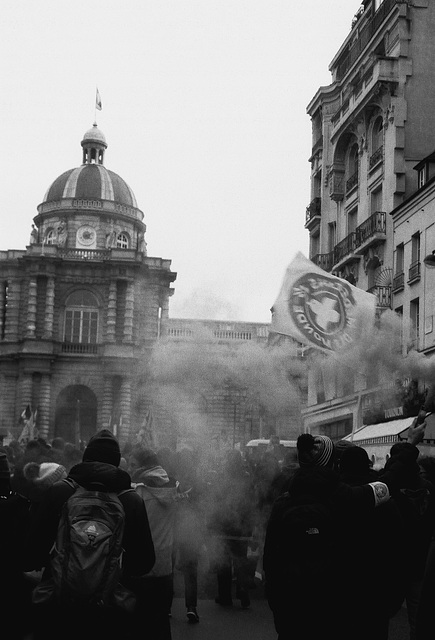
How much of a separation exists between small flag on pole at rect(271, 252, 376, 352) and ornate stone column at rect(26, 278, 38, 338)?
4163cm

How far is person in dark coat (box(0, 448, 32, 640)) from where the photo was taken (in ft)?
19.4

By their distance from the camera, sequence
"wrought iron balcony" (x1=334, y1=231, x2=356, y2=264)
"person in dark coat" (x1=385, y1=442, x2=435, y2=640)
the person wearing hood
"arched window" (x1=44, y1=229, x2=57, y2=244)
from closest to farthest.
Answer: "person in dark coat" (x1=385, y1=442, x2=435, y2=640) < the person wearing hood < "wrought iron balcony" (x1=334, y1=231, x2=356, y2=264) < "arched window" (x1=44, y1=229, x2=57, y2=244)

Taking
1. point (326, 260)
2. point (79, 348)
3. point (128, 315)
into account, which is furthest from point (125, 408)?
point (326, 260)

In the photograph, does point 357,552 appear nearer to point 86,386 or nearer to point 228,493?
point 228,493

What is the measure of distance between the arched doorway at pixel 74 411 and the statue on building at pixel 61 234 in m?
11.2

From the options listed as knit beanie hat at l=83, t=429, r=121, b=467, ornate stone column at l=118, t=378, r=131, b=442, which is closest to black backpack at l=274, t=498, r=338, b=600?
knit beanie hat at l=83, t=429, r=121, b=467

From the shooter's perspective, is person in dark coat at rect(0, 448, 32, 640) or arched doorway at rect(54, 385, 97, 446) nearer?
person in dark coat at rect(0, 448, 32, 640)

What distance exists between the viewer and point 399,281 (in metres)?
30.5

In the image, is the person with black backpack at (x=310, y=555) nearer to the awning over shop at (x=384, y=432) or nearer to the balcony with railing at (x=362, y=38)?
the awning over shop at (x=384, y=432)

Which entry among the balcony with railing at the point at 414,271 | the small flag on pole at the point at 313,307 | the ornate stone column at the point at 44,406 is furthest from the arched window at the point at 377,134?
the ornate stone column at the point at 44,406

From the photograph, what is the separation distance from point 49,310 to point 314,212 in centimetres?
2522

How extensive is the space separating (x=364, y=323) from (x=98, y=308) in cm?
4225

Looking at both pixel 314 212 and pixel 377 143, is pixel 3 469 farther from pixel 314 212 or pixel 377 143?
pixel 314 212

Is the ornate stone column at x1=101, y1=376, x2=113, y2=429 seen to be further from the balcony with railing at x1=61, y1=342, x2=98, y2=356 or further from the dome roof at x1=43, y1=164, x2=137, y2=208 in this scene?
the dome roof at x1=43, y1=164, x2=137, y2=208
